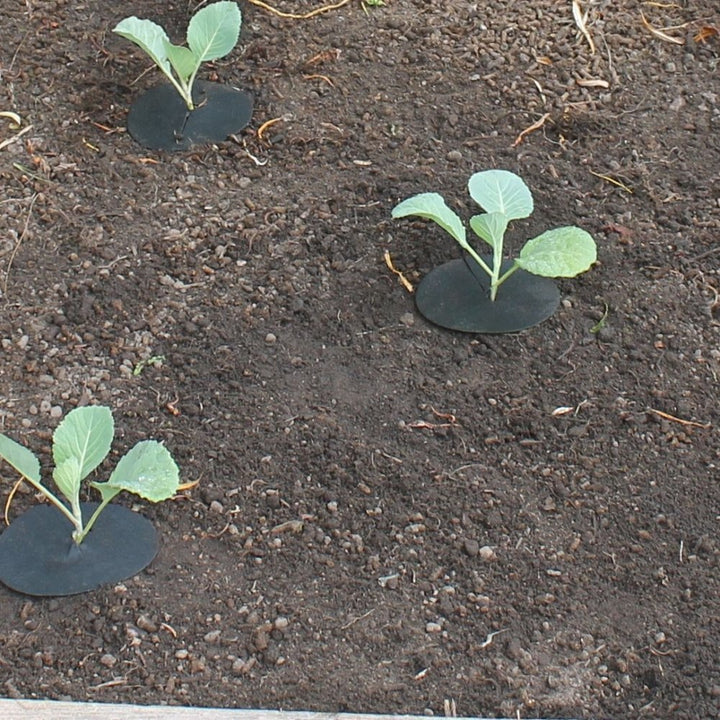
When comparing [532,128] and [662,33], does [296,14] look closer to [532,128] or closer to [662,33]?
[532,128]

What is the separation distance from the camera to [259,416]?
222cm

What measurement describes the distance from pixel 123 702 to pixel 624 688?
2.60ft

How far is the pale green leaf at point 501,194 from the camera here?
2330 mm

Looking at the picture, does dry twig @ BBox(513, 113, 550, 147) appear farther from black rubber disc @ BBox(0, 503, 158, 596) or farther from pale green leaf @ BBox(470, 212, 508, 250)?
black rubber disc @ BBox(0, 503, 158, 596)

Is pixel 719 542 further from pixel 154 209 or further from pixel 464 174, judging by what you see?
pixel 154 209

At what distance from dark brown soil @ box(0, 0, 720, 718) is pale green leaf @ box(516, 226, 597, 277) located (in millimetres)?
195

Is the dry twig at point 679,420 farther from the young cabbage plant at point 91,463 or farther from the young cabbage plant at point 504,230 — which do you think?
the young cabbage plant at point 91,463

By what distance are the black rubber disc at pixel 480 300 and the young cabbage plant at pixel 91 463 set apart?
75cm

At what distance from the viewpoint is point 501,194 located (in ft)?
7.71

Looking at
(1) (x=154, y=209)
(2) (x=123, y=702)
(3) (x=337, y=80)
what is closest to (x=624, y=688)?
(2) (x=123, y=702)

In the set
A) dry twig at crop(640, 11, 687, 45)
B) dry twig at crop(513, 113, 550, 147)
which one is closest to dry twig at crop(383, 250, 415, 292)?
dry twig at crop(513, 113, 550, 147)

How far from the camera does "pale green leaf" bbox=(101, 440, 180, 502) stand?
1.80 m

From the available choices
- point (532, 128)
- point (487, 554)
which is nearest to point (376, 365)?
point (487, 554)

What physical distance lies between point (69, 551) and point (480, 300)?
39.1 inches
